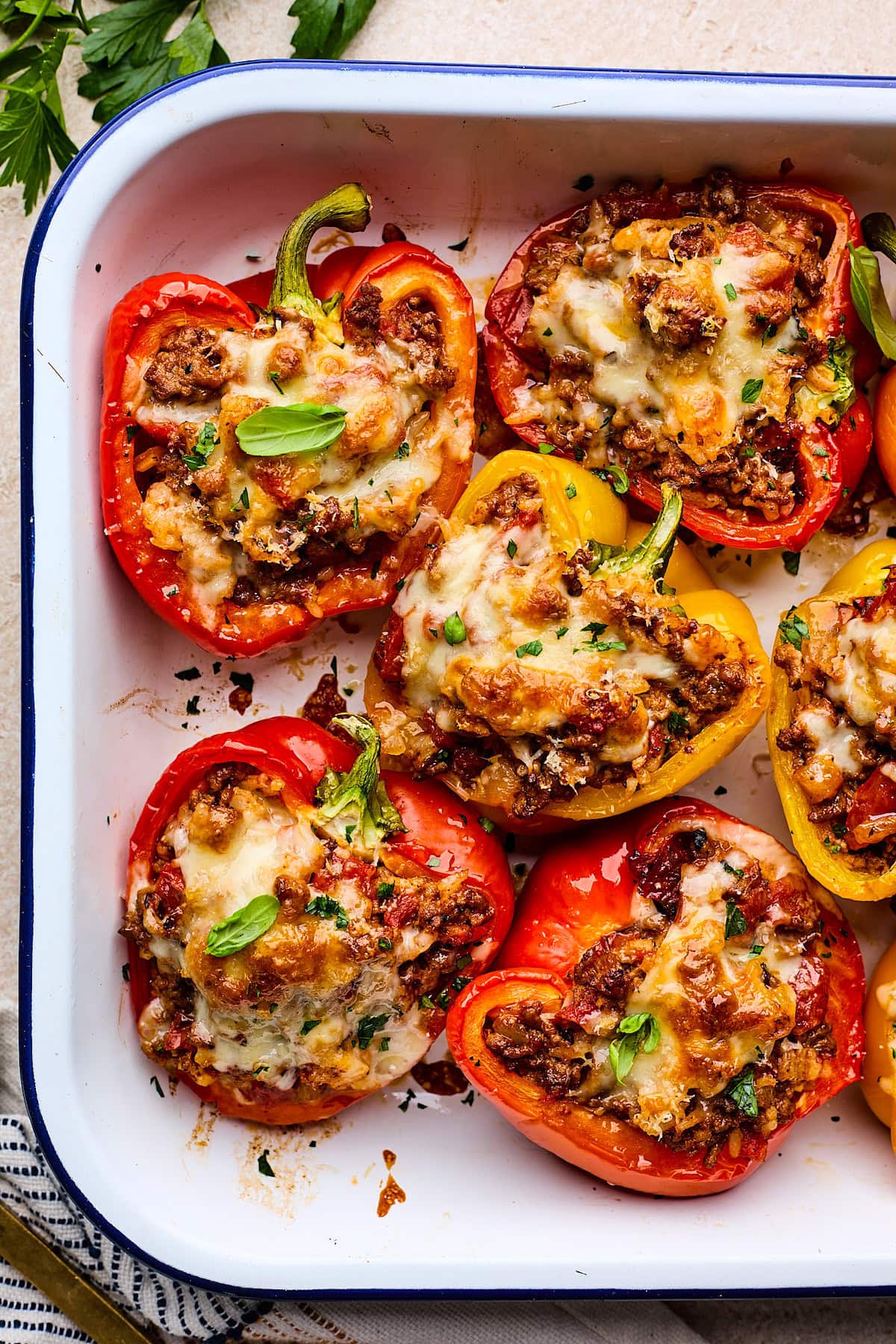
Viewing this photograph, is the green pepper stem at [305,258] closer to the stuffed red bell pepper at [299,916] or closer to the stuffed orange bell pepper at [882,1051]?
the stuffed red bell pepper at [299,916]

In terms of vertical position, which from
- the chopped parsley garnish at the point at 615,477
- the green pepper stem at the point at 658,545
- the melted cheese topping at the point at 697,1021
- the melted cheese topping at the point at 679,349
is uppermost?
the melted cheese topping at the point at 679,349

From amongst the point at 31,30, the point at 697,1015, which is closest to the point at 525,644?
the point at 697,1015

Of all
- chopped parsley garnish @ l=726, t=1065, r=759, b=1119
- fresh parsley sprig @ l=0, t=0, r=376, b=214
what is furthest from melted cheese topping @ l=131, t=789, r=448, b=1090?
fresh parsley sprig @ l=0, t=0, r=376, b=214

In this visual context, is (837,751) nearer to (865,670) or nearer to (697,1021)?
(865,670)

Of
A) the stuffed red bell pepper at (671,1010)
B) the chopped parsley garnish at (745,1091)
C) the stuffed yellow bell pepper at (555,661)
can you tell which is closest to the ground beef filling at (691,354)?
the stuffed yellow bell pepper at (555,661)

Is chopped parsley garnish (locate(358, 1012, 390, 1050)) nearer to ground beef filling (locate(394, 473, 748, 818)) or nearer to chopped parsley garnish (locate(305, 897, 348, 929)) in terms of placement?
chopped parsley garnish (locate(305, 897, 348, 929))
